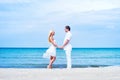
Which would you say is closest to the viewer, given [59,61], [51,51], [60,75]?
[60,75]

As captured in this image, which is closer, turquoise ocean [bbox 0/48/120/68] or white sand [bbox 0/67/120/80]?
white sand [bbox 0/67/120/80]

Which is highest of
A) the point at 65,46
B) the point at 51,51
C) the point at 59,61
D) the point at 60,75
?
the point at 65,46

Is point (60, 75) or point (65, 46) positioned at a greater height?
point (65, 46)

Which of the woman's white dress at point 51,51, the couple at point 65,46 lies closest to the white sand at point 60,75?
the couple at point 65,46

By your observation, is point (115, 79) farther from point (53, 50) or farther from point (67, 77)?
point (53, 50)

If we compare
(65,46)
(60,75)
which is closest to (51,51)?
(65,46)

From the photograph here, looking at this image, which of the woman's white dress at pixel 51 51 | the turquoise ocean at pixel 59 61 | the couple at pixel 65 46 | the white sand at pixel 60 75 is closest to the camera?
the white sand at pixel 60 75

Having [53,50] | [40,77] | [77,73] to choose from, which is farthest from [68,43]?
[40,77]

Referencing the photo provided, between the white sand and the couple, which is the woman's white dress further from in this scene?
the white sand

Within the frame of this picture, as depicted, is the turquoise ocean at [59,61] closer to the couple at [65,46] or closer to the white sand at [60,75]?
the couple at [65,46]

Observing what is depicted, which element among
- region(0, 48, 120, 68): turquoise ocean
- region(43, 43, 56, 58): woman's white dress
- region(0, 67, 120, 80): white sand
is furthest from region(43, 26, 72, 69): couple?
region(0, 48, 120, 68): turquoise ocean

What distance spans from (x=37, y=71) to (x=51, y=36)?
7.21 feet

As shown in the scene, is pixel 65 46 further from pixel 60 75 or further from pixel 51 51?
pixel 60 75

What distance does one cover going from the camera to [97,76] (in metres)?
16.5
